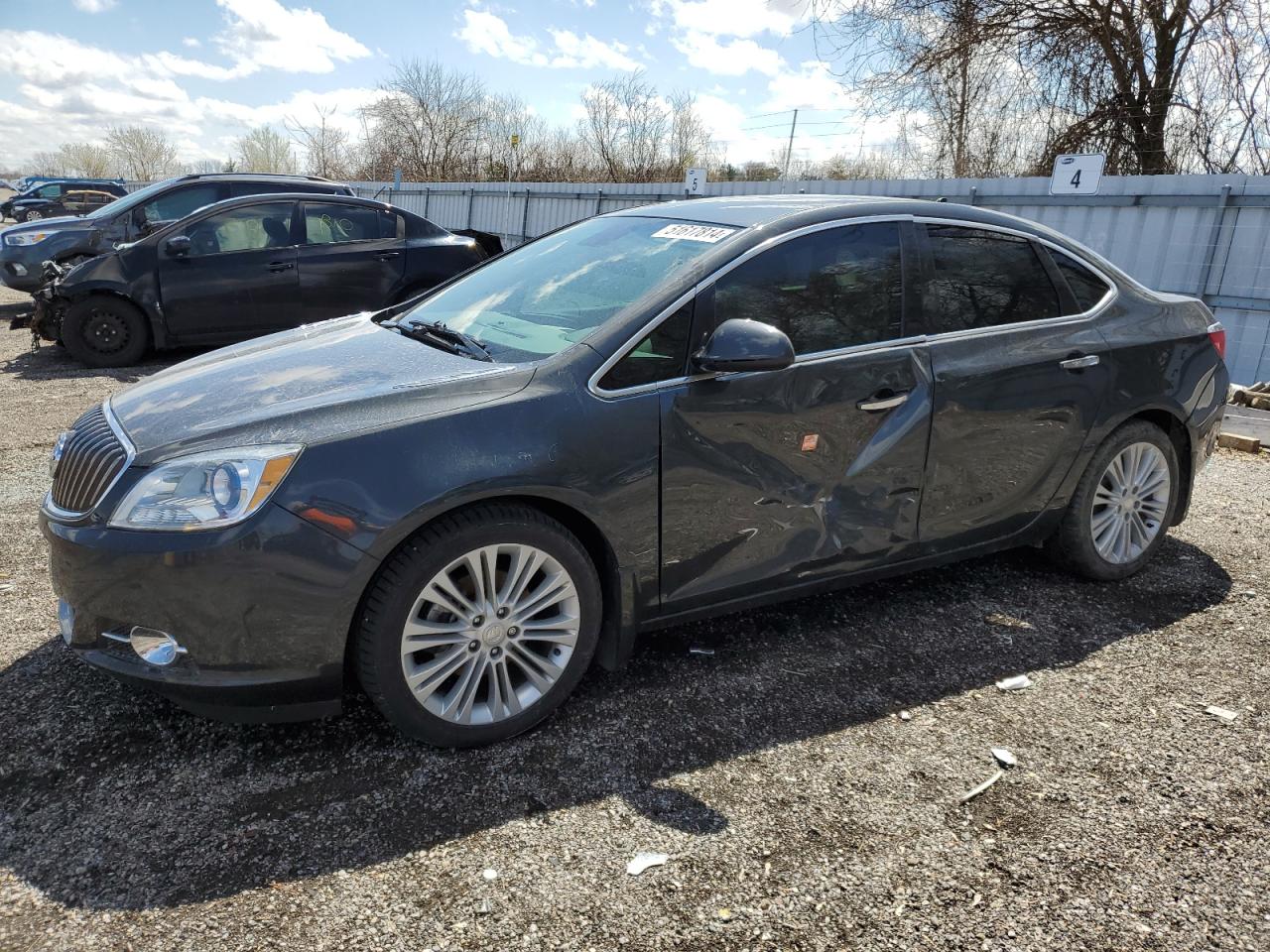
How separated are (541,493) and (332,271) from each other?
7540 millimetres

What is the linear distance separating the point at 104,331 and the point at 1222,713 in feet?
31.8

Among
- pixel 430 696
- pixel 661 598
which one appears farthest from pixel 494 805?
pixel 661 598

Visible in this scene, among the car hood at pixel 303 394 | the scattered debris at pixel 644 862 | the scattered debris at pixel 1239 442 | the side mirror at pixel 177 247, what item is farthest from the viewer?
the side mirror at pixel 177 247

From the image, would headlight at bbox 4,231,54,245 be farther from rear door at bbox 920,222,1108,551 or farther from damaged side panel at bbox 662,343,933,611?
rear door at bbox 920,222,1108,551

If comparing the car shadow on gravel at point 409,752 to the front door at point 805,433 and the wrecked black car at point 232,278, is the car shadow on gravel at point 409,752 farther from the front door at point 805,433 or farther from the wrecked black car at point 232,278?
the wrecked black car at point 232,278

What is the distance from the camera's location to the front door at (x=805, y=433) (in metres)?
3.10

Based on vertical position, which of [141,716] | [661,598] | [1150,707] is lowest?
[141,716]

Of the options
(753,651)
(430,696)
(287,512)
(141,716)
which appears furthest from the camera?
(753,651)

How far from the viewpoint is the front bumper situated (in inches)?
98.3

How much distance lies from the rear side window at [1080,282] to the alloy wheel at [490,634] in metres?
2.64

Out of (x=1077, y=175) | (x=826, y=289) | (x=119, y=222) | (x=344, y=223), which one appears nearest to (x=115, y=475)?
(x=826, y=289)

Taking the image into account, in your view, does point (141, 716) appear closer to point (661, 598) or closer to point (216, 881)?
point (216, 881)

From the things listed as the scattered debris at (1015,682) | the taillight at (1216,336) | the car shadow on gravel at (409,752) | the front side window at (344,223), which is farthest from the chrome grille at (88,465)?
the front side window at (344,223)

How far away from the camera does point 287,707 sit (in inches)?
105
